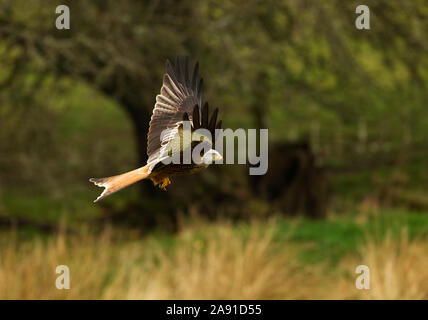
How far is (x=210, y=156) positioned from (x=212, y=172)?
7.88 metres

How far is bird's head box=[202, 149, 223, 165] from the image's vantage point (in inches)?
25.9

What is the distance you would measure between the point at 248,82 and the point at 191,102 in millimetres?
5554

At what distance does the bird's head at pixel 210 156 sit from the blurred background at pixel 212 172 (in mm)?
3743

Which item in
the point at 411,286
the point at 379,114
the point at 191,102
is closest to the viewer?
the point at 191,102

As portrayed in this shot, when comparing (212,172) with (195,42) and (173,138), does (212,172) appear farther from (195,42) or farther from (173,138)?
(173,138)

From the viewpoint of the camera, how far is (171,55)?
20.3 feet

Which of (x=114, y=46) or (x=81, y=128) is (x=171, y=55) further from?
(x=81, y=128)

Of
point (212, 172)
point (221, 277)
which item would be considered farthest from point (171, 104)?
point (212, 172)

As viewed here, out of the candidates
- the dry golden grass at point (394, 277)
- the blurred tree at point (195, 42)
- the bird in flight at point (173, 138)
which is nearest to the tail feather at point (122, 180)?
the bird in flight at point (173, 138)

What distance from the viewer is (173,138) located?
663 millimetres

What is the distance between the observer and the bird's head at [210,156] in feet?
2.16

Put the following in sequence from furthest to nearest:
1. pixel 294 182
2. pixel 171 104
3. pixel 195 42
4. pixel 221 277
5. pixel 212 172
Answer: pixel 294 182, pixel 212 172, pixel 195 42, pixel 221 277, pixel 171 104

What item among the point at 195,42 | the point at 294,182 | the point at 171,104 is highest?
the point at 195,42

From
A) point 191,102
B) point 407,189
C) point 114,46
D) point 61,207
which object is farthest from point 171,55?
point 407,189
